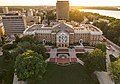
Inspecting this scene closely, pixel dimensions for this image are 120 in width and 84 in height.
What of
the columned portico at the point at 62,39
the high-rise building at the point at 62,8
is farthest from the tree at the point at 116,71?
the high-rise building at the point at 62,8

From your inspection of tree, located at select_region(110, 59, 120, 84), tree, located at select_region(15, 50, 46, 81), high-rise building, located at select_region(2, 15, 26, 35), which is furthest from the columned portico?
tree, located at select_region(110, 59, 120, 84)

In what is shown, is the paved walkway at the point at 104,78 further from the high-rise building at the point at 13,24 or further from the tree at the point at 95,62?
the high-rise building at the point at 13,24

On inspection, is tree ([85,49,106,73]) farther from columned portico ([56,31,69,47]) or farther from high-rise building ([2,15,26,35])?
high-rise building ([2,15,26,35])

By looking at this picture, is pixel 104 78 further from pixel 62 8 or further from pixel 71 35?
pixel 62 8

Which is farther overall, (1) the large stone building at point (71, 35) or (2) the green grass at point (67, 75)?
(1) the large stone building at point (71, 35)

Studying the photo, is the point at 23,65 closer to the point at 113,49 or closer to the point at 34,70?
the point at 34,70

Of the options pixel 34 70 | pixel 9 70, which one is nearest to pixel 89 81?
pixel 34 70

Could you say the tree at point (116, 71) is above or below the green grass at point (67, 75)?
above

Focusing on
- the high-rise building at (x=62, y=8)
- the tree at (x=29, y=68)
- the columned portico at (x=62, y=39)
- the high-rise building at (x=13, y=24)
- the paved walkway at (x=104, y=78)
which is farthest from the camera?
the high-rise building at (x=62, y=8)
